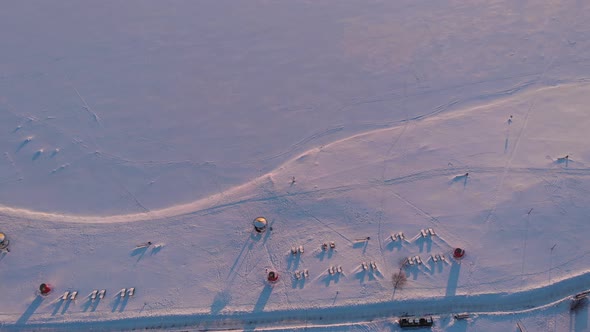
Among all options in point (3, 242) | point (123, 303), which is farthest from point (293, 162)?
point (3, 242)

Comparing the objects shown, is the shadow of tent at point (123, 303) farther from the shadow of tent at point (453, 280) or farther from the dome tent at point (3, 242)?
the shadow of tent at point (453, 280)

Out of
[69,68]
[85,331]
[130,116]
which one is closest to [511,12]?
[130,116]

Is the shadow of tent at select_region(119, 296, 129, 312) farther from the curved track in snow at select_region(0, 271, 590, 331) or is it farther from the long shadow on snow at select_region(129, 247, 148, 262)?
the long shadow on snow at select_region(129, 247, 148, 262)

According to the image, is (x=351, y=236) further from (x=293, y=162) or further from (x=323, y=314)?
(x=293, y=162)

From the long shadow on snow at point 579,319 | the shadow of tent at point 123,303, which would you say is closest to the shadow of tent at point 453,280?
the long shadow on snow at point 579,319

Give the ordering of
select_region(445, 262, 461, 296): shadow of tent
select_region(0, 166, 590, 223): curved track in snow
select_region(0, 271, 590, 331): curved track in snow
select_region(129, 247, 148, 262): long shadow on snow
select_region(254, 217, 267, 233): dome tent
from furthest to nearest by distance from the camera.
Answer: select_region(0, 166, 590, 223): curved track in snow < select_region(254, 217, 267, 233): dome tent < select_region(129, 247, 148, 262): long shadow on snow < select_region(445, 262, 461, 296): shadow of tent < select_region(0, 271, 590, 331): curved track in snow

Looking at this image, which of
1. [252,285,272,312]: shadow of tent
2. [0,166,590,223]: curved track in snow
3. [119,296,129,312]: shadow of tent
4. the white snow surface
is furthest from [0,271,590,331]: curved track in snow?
[0,166,590,223]: curved track in snow
